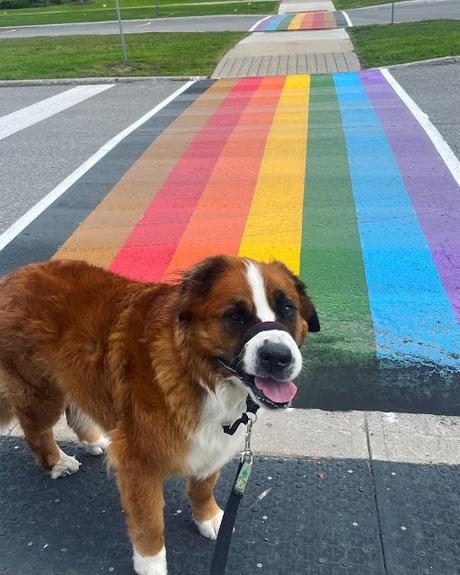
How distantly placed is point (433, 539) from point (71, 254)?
4.53 m

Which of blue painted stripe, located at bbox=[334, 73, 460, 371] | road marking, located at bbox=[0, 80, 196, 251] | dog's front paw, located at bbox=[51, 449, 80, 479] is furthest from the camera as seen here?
road marking, located at bbox=[0, 80, 196, 251]

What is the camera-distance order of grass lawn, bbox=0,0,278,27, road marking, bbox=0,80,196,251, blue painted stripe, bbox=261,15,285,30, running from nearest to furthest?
road marking, bbox=0,80,196,251 → blue painted stripe, bbox=261,15,285,30 → grass lawn, bbox=0,0,278,27

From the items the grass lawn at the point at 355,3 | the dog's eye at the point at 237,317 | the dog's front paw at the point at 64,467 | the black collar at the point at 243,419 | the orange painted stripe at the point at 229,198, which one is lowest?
the grass lawn at the point at 355,3

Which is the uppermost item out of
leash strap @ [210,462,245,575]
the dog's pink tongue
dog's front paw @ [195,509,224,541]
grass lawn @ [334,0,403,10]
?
the dog's pink tongue

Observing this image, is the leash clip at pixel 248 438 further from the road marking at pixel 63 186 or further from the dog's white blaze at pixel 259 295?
the road marking at pixel 63 186

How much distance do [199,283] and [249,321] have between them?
31 centimetres

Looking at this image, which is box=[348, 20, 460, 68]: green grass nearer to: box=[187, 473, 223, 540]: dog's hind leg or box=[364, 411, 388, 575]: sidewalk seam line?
box=[364, 411, 388, 575]: sidewalk seam line

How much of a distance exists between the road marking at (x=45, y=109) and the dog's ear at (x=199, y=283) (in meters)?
10.0

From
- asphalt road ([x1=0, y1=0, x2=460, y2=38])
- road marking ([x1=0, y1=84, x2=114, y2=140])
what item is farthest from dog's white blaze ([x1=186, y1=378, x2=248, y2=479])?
asphalt road ([x1=0, y1=0, x2=460, y2=38])

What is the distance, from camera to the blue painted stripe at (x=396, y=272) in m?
4.52

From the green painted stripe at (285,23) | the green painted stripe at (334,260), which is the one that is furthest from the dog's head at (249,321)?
the green painted stripe at (285,23)

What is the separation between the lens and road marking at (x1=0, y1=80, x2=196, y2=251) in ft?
22.7

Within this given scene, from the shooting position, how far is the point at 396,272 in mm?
5699

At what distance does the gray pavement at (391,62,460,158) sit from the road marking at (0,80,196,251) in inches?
218
